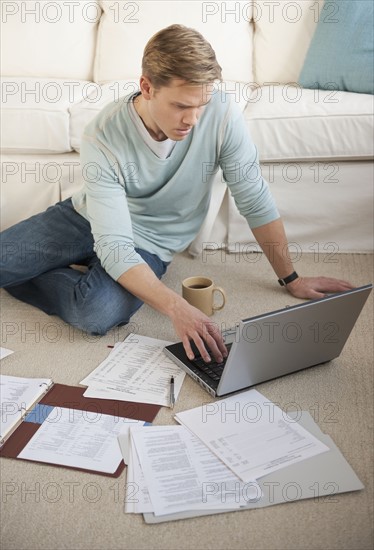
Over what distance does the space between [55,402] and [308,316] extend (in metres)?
0.61

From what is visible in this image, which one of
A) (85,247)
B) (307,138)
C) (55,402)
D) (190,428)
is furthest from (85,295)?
(307,138)

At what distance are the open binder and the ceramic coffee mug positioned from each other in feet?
1.50

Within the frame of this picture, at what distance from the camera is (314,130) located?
2.38 m

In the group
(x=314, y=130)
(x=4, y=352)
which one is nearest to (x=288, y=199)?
(x=314, y=130)

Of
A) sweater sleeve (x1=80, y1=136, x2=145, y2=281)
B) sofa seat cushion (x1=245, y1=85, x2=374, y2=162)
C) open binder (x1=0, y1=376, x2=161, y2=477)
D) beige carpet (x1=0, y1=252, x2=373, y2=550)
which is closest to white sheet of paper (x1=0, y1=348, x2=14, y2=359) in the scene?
beige carpet (x1=0, y1=252, x2=373, y2=550)

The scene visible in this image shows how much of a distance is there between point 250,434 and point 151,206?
801 millimetres

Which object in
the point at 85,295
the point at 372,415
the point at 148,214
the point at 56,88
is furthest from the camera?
the point at 56,88

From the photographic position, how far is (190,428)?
5.17 feet

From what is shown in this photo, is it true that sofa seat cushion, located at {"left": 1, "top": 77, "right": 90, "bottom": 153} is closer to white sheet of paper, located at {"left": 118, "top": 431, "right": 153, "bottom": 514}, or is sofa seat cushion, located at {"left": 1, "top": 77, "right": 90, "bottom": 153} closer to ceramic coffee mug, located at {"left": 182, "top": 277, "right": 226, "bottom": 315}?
ceramic coffee mug, located at {"left": 182, "top": 277, "right": 226, "bottom": 315}

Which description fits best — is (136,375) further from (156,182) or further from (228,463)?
(156,182)

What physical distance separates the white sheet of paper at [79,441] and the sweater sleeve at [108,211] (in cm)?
42

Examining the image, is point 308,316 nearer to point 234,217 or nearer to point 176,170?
point 176,170

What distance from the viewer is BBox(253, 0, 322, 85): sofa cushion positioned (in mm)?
2789

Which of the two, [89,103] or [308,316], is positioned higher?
[89,103]
